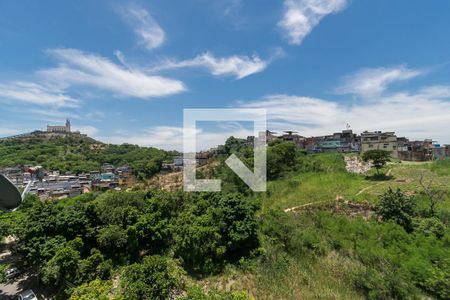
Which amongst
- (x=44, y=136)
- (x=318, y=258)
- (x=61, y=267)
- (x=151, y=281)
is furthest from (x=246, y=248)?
(x=44, y=136)

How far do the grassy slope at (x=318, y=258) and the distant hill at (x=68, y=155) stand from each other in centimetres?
2961

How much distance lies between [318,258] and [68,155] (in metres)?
66.1

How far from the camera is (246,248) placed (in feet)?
37.5

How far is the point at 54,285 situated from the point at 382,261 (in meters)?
14.9

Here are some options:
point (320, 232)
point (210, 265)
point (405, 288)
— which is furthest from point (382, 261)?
point (210, 265)

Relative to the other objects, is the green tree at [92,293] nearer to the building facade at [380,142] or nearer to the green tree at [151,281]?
the green tree at [151,281]

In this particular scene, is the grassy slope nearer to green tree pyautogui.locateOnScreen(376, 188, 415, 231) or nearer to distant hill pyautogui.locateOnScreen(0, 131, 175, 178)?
green tree pyautogui.locateOnScreen(376, 188, 415, 231)

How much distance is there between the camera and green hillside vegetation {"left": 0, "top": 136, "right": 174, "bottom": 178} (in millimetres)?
44600

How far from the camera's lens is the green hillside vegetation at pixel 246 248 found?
29.0 ft

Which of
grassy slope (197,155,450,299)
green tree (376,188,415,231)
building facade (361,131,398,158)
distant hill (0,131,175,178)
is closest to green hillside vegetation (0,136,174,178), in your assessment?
distant hill (0,131,175,178)

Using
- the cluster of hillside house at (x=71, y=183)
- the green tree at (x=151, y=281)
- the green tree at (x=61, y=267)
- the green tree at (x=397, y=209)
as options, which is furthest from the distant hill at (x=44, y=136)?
the green tree at (x=397, y=209)

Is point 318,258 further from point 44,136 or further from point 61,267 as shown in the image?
point 44,136

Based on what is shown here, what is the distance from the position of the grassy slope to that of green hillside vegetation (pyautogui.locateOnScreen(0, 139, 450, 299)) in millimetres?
54

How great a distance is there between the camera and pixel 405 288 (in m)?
8.19
